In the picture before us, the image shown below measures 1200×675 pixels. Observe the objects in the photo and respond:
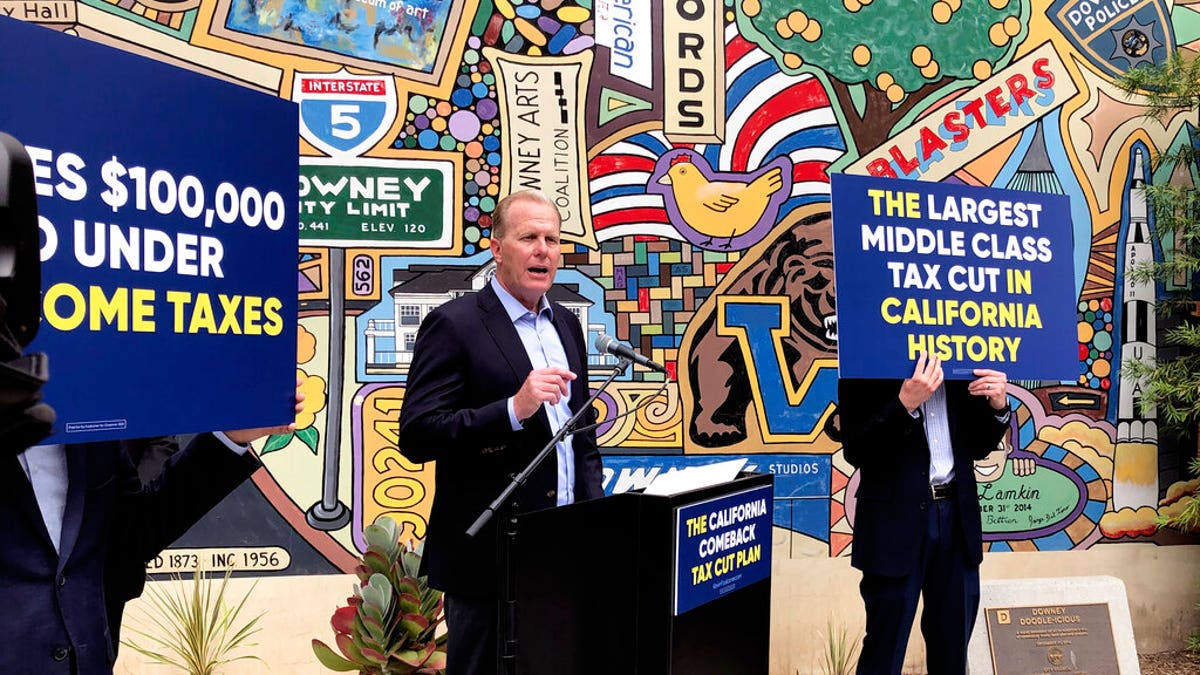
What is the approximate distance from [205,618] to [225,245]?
333cm

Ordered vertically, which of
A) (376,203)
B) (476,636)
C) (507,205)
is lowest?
(476,636)

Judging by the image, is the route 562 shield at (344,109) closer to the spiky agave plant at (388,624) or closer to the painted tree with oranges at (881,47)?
the painted tree with oranges at (881,47)

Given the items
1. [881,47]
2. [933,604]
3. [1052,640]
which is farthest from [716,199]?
[1052,640]

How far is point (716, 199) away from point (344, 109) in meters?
2.12

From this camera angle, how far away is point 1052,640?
4227 millimetres

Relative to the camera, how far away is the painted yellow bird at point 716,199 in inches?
217

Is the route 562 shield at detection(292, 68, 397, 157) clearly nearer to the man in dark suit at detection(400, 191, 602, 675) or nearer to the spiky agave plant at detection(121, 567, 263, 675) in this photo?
the man in dark suit at detection(400, 191, 602, 675)

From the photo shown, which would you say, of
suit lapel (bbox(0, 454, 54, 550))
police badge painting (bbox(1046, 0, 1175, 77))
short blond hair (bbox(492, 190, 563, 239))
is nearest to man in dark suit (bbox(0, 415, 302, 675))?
suit lapel (bbox(0, 454, 54, 550))

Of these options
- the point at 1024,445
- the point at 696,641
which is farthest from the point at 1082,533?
the point at 696,641

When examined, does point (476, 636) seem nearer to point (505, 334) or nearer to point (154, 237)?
point (505, 334)

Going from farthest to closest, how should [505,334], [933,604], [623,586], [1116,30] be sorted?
1. [1116,30]
2. [933,604]
3. [505,334]
4. [623,586]

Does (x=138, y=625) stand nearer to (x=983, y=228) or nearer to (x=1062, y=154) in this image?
(x=983, y=228)

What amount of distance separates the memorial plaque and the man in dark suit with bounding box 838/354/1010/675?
0.31 m

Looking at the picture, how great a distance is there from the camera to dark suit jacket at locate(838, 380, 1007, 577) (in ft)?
12.4
